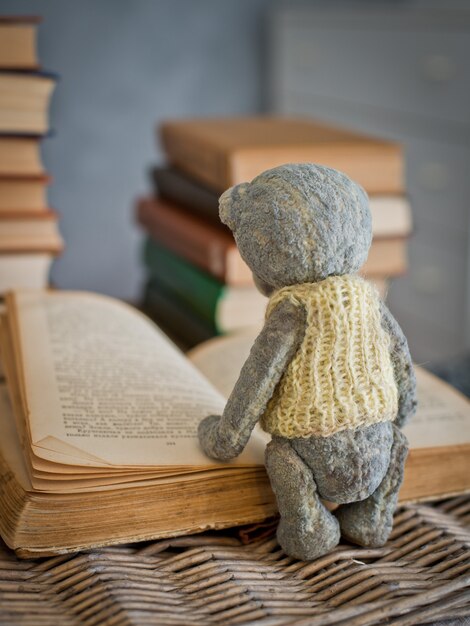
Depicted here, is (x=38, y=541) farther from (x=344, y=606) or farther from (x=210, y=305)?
(x=210, y=305)

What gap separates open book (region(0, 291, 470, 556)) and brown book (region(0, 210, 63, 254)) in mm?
261

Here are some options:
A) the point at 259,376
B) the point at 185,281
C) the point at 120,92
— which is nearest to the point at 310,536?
the point at 259,376

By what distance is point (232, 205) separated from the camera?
24.3 inches

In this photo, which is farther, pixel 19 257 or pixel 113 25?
pixel 113 25

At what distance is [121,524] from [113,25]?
5.59 feet

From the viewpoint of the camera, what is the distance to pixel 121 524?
616 mm

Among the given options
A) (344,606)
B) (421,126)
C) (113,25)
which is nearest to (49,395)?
(344,606)

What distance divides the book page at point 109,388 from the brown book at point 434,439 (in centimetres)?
7

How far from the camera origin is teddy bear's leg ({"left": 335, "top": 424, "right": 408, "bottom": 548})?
64cm

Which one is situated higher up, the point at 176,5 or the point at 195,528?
the point at 176,5

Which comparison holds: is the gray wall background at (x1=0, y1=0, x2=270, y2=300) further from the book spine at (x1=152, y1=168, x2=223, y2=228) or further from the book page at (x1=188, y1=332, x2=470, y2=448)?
the book page at (x1=188, y1=332, x2=470, y2=448)

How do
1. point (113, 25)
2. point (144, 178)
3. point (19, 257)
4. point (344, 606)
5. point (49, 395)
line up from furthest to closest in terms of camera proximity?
1. point (144, 178)
2. point (113, 25)
3. point (19, 257)
4. point (49, 395)
5. point (344, 606)

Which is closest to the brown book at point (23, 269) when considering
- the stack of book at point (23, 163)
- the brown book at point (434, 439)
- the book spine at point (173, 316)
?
the stack of book at point (23, 163)

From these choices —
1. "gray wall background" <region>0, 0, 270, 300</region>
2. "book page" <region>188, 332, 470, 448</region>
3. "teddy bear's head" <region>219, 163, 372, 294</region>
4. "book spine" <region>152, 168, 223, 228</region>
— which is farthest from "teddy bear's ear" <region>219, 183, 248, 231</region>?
"gray wall background" <region>0, 0, 270, 300</region>
